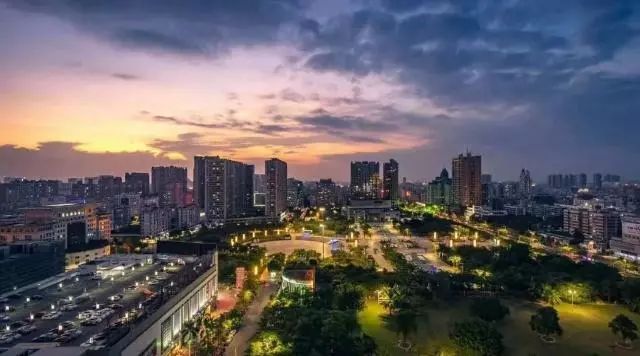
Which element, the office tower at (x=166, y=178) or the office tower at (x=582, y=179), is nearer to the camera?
the office tower at (x=166, y=178)

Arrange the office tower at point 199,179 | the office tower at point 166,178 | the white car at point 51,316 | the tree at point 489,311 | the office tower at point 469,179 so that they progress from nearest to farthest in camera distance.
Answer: the white car at point 51,316
the tree at point 489,311
the office tower at point 199,179
the office tower at point 469,179
the office tower at point 166,178

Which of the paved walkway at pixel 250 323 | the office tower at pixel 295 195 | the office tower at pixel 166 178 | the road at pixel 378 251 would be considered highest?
the office tower at pixel 166 178

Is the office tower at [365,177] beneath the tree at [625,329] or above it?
above

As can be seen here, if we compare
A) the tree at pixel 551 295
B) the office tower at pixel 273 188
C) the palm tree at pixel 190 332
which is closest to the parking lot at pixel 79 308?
the palm tree at pixel 190 332

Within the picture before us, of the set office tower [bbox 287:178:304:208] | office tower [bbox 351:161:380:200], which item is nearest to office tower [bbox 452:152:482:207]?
office tower [bbox 351:161:380:200]

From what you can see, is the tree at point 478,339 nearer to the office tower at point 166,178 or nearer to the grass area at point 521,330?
the grass area at point 521,330

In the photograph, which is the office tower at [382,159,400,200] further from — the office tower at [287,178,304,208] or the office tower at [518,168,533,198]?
the office tower at [518,168,533,198]
